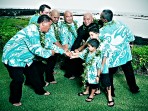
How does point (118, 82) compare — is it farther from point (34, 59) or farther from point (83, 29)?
point (34, 59)

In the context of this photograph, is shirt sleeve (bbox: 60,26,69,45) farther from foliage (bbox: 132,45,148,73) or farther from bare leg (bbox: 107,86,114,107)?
foliage (bbox: 132,45,148,73)

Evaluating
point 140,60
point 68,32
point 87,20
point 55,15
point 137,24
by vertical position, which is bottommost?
point 140,60

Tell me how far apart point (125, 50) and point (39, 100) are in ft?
7.95

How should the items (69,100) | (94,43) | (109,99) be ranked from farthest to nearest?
(69,100), (109,99), (94,43)

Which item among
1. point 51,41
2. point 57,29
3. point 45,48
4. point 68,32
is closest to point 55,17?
point 57,29

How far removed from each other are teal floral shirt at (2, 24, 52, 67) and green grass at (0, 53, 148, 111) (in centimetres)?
102

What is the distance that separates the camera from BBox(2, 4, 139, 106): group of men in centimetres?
584

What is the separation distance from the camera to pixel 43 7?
25.3 ft

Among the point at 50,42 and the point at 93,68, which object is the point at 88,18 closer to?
the point at 50,42

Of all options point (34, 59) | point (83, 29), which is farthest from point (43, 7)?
point (34, 59)

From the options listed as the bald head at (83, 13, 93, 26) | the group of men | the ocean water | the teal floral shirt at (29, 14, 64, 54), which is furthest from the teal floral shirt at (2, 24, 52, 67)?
the ocean water

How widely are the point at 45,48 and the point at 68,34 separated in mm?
1481

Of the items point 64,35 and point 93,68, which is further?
point 64,35

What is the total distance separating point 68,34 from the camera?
7918mm
